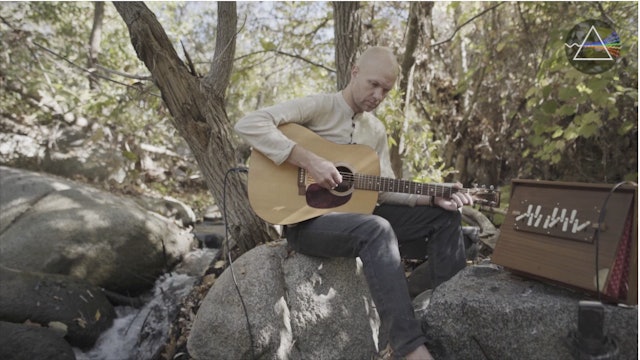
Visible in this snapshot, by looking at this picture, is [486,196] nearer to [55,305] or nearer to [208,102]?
[208,102]

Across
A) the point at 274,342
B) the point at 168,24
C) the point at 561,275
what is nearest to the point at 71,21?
the point at 168,24

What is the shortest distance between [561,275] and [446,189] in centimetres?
87

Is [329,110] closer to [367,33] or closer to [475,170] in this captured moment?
[367,33]

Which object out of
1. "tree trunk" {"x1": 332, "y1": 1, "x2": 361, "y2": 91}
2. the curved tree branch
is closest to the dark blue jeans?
the curved tree branch

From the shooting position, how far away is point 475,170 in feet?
21.5

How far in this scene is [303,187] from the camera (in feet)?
8.35

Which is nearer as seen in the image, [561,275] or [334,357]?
[561,275]

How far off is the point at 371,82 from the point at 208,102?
1.38 meters

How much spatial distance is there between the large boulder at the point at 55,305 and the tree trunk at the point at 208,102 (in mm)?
1360

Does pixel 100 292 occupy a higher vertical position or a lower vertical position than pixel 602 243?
lower

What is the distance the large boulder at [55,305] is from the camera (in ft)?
10.5

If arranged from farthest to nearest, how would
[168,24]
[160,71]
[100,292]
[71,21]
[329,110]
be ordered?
1. [168,24]
2. [71,21]
3. [100,292]
4. [160,71]
5. [329,110]

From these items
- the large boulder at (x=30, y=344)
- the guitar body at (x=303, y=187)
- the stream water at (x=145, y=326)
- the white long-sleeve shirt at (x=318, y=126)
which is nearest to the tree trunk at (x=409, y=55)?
the white long-sleeve shirt at (x=318, y=126)

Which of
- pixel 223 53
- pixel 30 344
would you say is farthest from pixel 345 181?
pixel 30 344
